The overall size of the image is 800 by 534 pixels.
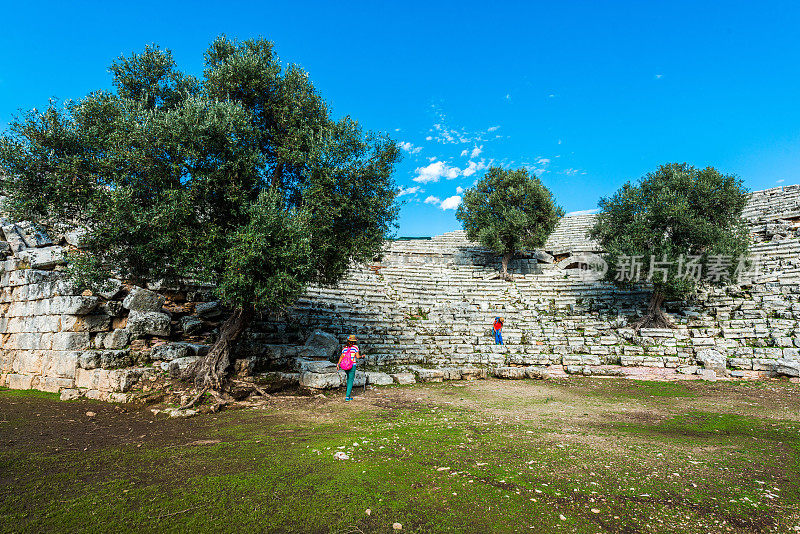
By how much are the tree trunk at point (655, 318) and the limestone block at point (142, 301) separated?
73.4 ft

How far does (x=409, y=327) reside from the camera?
789 inches

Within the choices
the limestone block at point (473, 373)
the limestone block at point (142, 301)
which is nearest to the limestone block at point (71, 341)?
the limestone block at point (142, 301)

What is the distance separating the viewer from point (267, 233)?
32.8 feet

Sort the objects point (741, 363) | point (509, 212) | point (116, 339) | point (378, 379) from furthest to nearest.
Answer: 1. point (509, 212)
2. point (741, 363)
3. point (378, 379)
4. point (116, 339)

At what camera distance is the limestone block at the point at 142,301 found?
41.0 feet

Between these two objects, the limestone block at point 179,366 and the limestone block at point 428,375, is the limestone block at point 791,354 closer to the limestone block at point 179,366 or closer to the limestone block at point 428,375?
the limestone block at point 428,375

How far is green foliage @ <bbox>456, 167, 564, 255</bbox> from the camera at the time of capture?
2914 cm

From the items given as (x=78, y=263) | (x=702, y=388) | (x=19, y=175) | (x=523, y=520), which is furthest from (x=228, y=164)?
(x=702, y=388)

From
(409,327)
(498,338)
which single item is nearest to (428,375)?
(409,327)

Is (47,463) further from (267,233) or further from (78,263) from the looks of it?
(78,263)

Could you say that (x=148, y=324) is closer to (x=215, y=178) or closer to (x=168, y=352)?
(x=168, y=352)

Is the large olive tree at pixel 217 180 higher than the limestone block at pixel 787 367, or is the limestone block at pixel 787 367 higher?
the large olive tree at pixel 217 180

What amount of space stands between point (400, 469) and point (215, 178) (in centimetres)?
900

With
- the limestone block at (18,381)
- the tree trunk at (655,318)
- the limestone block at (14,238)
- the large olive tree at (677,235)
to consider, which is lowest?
the limestone block at (18,381)
